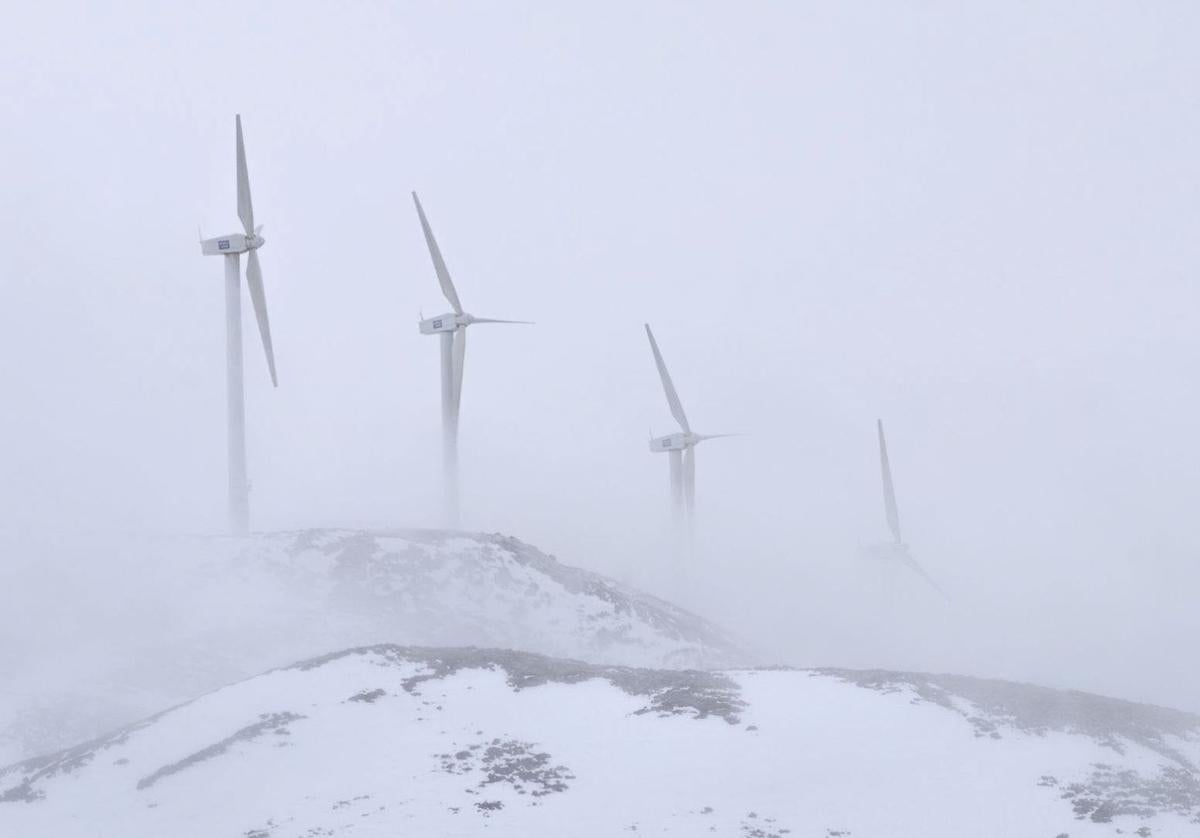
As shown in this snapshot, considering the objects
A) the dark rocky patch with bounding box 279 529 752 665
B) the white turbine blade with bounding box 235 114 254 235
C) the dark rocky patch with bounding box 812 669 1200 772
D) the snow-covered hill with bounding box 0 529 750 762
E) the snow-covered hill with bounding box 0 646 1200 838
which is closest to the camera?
the snow-covered hill with bounding box 0 646 1200 838

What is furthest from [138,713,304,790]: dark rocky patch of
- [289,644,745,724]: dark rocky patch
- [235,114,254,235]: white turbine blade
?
[235,114,254,235]: white turbine blade

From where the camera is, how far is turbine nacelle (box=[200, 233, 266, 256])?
271 feet

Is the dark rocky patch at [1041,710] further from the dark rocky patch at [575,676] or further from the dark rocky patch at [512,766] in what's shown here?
the dark rocky patch at [512,766]

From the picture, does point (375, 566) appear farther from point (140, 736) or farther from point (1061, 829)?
point (1061, 829)

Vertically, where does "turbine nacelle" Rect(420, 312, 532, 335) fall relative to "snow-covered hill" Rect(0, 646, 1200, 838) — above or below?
above

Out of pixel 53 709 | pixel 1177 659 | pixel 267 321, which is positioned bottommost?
pixel 1177 659

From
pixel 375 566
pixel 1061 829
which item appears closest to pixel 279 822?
pixel 1061 829

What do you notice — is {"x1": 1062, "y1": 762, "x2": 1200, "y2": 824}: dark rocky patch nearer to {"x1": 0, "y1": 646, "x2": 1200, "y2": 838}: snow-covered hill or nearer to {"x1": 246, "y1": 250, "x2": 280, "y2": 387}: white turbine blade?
{"x1": 0, "y1": 646, "x2": 1200, "y2": 838}: snow-covered hill

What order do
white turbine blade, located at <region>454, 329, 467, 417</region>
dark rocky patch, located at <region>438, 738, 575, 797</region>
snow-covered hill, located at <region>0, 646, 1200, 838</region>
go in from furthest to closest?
white turbine blade, located at <region>454, 329, 467, 417</region>, dark rocky patch, located at <region>438, 738, 575, 797</region>, snow-covered hill, located at <region>0, 646, 1200, 838</region>

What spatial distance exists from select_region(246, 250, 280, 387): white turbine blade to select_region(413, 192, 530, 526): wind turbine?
1229 centimetres

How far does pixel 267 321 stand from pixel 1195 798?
60954 millimetres

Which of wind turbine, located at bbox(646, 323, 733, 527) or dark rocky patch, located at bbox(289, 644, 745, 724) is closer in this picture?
dark rocky patch, located at bbox(289, 644, 745, 724)

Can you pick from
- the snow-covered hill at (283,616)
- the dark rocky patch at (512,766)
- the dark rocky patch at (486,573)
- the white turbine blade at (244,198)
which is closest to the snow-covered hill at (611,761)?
the dark rocky patch at (512,766)

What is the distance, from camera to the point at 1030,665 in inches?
4190
